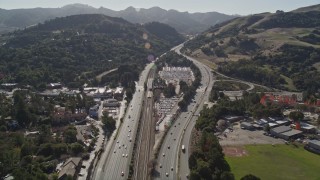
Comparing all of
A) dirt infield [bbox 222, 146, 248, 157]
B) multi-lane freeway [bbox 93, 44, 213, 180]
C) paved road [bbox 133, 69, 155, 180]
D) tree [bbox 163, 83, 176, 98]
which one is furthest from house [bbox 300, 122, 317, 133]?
tree [bbox 163, 83, 176, 98]

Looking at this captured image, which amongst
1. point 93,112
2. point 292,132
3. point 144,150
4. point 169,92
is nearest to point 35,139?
point 144,150

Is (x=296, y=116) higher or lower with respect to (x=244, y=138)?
higher

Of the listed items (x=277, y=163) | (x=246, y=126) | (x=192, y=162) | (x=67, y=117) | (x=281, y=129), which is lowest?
(x=277, y=163)

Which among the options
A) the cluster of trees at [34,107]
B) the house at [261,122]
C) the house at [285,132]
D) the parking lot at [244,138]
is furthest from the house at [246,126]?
the cluster of trees at [34,107]

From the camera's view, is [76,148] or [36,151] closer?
[36,151]

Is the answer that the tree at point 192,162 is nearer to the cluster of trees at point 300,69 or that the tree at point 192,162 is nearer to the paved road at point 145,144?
the paved road at point 145,144

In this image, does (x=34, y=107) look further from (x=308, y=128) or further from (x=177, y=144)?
(x=308, y=128)

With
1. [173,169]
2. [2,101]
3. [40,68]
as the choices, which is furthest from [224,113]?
[40,68]
